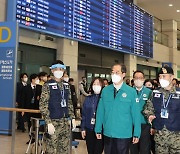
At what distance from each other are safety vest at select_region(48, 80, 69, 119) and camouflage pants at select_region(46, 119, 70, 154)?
0.09m

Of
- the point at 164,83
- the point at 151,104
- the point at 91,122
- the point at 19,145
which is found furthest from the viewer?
the point at 19,145

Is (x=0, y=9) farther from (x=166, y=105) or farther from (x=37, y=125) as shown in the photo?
(x=166, y=105)

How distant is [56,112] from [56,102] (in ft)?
0.42

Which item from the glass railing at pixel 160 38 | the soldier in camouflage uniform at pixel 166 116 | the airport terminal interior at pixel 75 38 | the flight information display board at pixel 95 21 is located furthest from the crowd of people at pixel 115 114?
the glass railing at pixel 160 38

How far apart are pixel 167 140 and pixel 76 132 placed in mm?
1839

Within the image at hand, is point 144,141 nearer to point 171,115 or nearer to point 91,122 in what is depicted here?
point 91,122

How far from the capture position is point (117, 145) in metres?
3.31

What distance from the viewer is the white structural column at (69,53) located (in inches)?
388

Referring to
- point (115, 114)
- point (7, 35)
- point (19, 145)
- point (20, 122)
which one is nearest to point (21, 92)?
point (20, 122)

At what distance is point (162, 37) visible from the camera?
62.2 feet

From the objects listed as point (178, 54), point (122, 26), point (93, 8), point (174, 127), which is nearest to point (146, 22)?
point (122, 26)

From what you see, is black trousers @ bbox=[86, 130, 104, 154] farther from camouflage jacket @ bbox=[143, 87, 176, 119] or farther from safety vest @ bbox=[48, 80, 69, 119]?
camouflage jacket @ bbox=[143, 87, 176, 119]

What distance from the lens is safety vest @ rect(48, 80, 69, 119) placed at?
3793 millimetres

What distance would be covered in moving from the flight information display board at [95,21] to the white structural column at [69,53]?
0.53m
